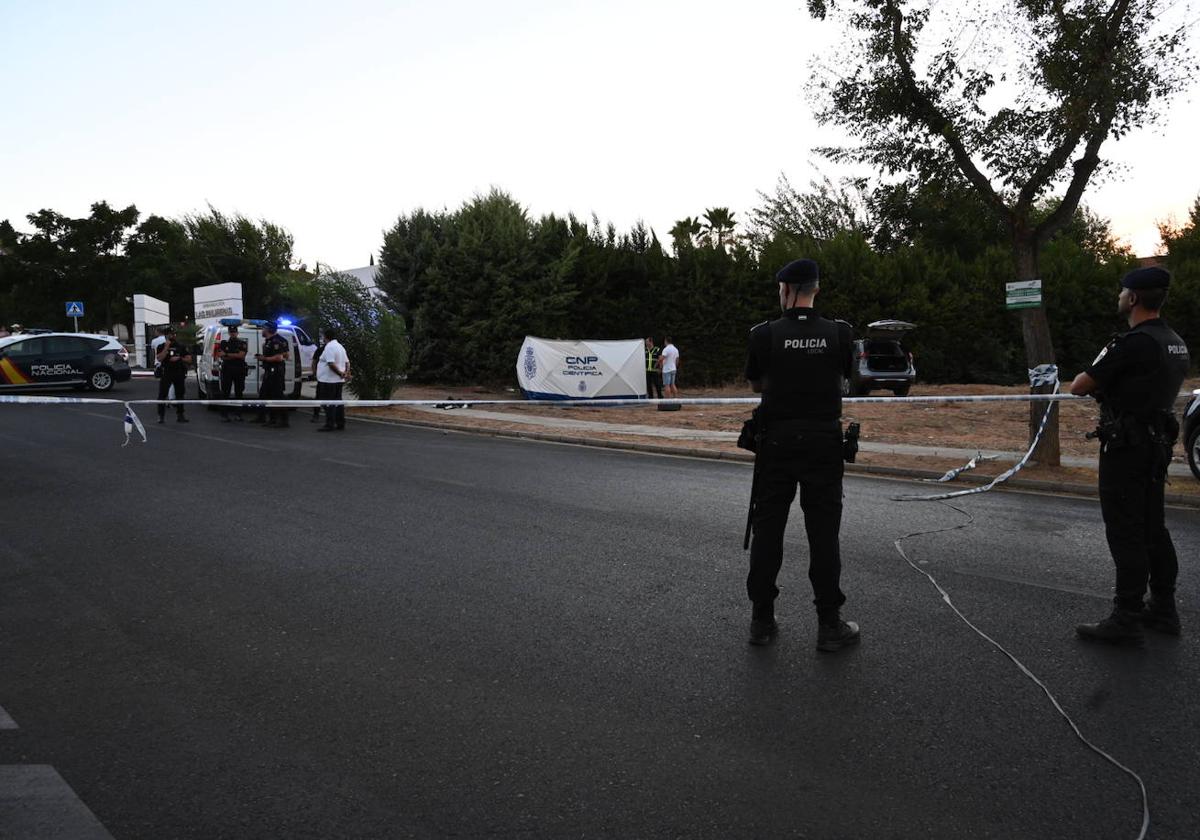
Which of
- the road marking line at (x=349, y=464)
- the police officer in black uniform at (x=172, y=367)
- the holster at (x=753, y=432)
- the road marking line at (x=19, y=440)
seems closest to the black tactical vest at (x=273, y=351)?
the police officer in black uniform at (x=172, y=367)

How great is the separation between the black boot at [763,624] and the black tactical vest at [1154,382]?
83.4 inches

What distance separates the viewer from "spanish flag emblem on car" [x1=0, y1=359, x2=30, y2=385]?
23.6 meters

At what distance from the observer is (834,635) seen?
15.1 ft

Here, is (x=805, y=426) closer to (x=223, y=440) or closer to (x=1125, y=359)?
(x=1125, y=359)

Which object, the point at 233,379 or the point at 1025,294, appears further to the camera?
the point at 233,379

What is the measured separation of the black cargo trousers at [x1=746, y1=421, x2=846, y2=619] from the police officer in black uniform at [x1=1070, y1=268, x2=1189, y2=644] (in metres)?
1.39

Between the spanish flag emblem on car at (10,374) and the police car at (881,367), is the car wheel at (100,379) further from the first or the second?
the police car at (881,367)

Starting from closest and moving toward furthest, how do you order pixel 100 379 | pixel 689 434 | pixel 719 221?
pixel 689 434, pixel 100 379, pixel 719 221

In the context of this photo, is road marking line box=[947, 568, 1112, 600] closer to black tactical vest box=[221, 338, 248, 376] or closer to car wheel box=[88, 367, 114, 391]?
black tactical vest box=[221, 338, 248, 376]

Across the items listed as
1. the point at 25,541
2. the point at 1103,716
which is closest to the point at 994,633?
the point at 1103,716

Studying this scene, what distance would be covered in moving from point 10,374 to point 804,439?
25364 millimetres

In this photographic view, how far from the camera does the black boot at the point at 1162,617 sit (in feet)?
15.9

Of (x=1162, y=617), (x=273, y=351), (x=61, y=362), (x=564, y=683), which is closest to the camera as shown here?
(x=564, y=683)

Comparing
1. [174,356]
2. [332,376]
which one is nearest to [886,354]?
[332,376]
